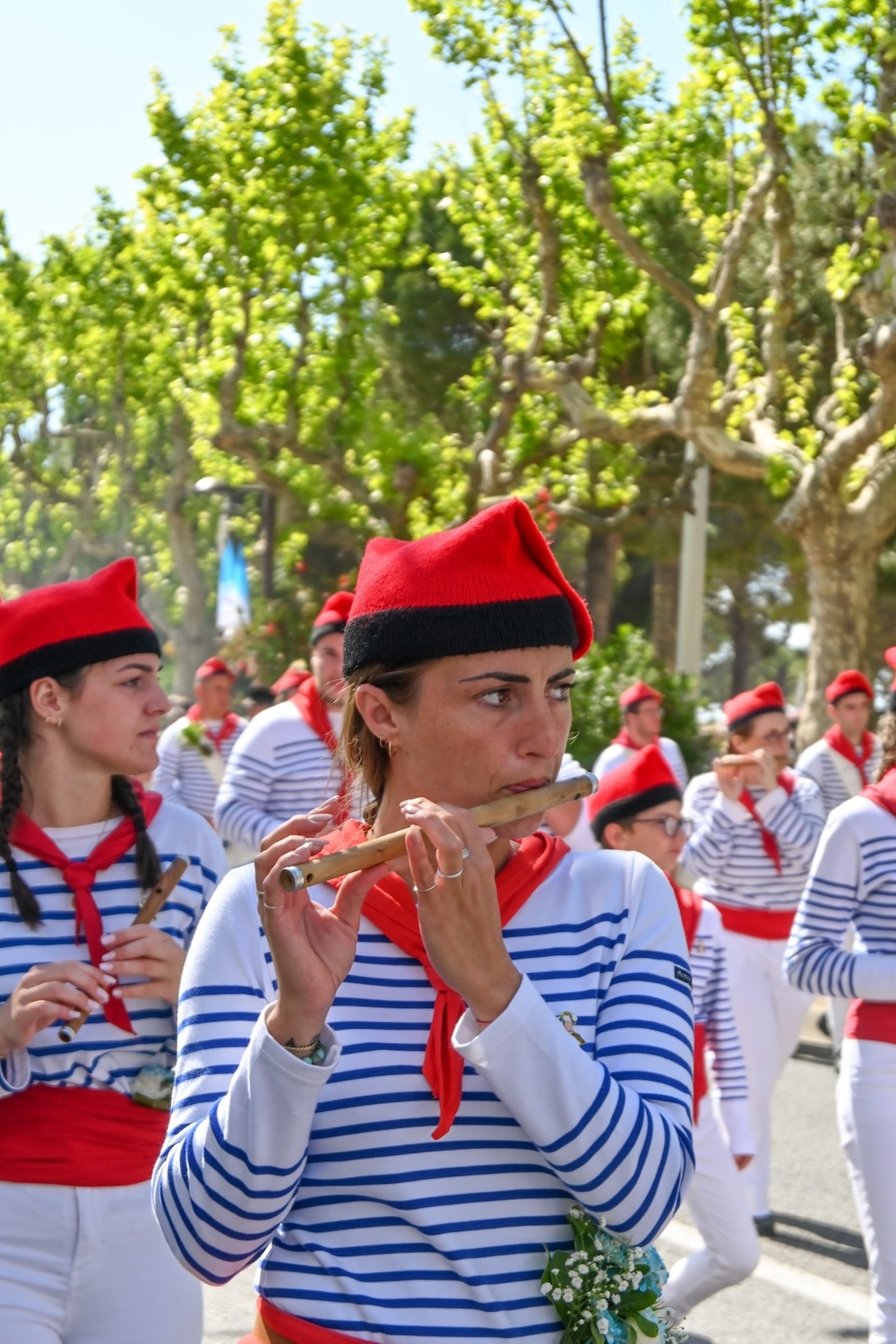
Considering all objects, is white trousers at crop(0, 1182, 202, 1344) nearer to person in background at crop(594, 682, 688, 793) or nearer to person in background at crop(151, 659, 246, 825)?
person in background at crop(594, 682, 688, 793)

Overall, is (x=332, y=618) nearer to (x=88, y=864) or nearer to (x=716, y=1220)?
(x=716, y=1220)

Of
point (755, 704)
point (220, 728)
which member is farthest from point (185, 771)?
point (755, 704)

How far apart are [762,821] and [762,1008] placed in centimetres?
89

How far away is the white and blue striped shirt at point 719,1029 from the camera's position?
5625mm

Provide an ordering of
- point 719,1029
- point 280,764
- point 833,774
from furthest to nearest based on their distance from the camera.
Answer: point 833,774 → point 280,764 → point 719,1029

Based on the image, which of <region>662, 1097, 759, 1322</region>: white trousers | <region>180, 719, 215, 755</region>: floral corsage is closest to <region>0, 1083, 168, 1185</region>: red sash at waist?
<region>662, 1097, 759, 1322</region>: white trousers

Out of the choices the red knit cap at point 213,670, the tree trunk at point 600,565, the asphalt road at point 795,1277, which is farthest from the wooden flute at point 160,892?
the tree trunk at point 600,565

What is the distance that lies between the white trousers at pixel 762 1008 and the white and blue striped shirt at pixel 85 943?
4354mm

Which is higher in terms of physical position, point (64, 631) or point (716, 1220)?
point (64, 631)

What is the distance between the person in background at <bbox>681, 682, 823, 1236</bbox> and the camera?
25.2 ft

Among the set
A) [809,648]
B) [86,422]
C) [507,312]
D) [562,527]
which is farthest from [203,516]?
[809,648]

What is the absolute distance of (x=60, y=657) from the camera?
3553 millimetres

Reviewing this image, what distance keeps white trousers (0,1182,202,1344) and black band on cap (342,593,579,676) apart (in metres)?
1.35

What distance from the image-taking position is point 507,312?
20578 mm
